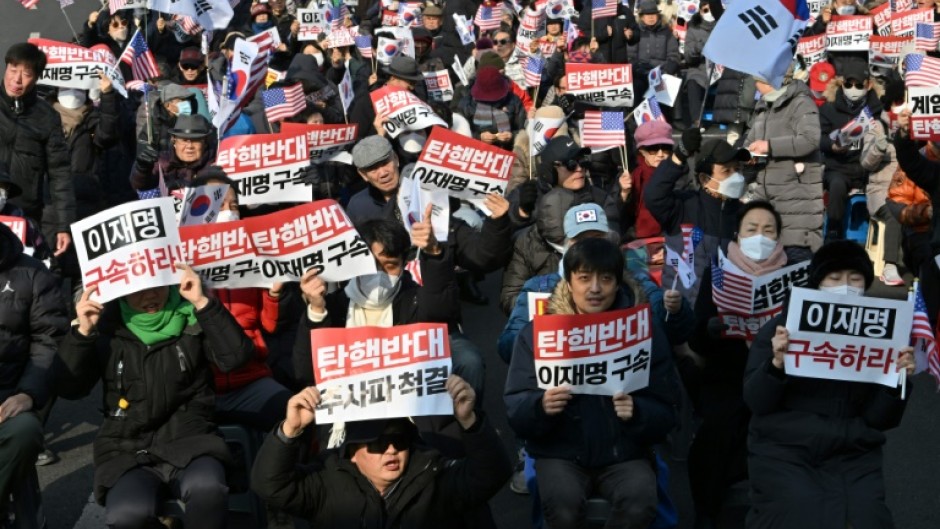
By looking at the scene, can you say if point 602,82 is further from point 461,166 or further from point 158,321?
point 158,321

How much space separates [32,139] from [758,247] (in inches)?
206

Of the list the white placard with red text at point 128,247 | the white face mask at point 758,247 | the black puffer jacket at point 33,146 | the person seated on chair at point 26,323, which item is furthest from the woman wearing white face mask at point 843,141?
the person seated on chair at point 26,323

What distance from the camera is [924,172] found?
9039mm

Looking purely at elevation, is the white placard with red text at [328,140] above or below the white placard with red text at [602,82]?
below

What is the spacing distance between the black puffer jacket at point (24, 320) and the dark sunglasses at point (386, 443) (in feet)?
7.23

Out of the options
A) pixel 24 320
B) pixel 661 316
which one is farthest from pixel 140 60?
pixel 661 316

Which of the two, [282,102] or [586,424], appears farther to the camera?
[282,102]

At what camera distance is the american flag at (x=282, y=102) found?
1182 cm

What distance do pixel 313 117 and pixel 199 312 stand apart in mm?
5888

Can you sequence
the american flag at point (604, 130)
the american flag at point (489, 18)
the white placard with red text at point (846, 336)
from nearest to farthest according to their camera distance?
the white placard with red text at point (846, 336) < the american flag at point (604, 130) < the american flag at point (489, 18)

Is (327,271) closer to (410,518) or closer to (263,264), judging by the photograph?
(263,264)

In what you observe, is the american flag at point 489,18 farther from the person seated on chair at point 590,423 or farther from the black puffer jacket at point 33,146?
the person seated on chair at point 590,423

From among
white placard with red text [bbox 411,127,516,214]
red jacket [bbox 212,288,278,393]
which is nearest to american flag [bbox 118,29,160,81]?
white placard with red text [bbox 411,127,516,214]

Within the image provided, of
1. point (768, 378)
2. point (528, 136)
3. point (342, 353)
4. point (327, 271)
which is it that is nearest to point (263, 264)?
point (327, 271)
